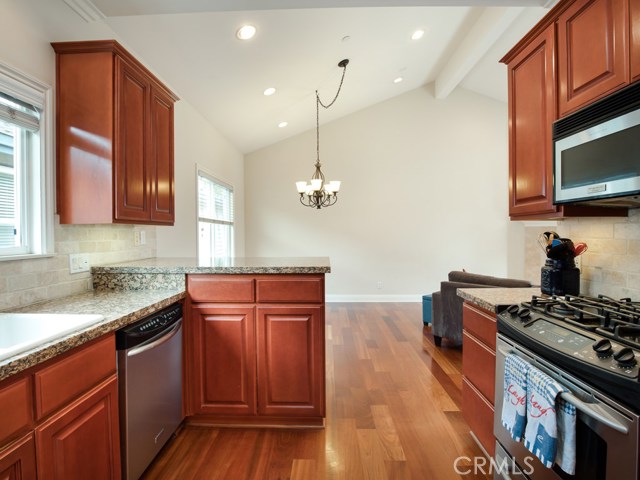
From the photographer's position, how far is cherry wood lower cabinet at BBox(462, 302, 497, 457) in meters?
1.66

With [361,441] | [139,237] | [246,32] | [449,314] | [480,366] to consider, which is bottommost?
[361,441]

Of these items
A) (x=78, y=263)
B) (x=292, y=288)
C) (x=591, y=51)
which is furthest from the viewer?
(x=292, y=288)

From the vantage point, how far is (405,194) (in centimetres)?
593

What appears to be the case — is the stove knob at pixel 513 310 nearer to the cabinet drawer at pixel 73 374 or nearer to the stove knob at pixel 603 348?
the stove knob at pixel 603 348

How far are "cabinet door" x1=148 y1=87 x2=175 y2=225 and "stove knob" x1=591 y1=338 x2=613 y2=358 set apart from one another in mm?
2327

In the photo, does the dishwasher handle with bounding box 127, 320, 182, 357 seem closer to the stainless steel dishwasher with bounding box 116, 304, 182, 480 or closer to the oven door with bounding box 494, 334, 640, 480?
the stainless steel dishwasher with bounding box 116, 304, 182, 480

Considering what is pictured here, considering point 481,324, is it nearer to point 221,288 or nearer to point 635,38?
point 635,38

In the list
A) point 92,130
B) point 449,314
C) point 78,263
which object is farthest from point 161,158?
point 449,314

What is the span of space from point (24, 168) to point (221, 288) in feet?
3.85

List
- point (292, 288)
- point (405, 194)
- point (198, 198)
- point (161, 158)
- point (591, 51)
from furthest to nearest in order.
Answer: point (405, 194) → point (198, 198) → point (161, 158) → point (292, 288) → point (591, 51)

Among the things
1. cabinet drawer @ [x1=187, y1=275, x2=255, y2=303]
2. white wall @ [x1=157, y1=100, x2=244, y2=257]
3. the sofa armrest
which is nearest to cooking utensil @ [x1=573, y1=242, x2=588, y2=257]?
the sofa armrest

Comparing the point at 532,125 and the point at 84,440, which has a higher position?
the point at 532,125

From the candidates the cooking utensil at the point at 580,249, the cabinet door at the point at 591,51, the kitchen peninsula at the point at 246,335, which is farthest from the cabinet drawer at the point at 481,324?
the cabinet door at the point at 591,51

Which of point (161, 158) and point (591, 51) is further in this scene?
point (161, 158)
